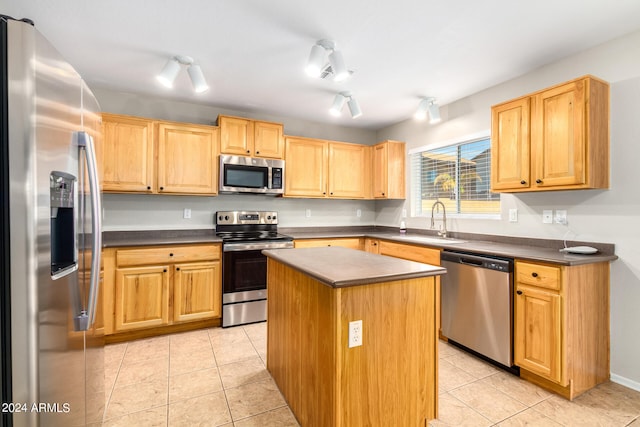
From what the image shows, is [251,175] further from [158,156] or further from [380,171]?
[380,171]

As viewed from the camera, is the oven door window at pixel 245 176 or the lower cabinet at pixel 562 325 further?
the oven door window at pixel 245 176

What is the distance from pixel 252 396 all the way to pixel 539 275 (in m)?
2.17

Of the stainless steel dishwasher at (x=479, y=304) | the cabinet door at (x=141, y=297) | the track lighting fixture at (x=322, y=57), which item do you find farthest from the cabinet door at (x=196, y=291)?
the stainless steel dishwasher at (x=479, y=304)

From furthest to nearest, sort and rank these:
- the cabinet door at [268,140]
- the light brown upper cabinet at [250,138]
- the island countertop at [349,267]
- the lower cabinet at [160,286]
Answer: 1. the cabinet door at [268,140]
2. the light brown upper cabinet at [250,138]
3. the lower cabinet at [160,286]
4. the island countertop at [349,267]

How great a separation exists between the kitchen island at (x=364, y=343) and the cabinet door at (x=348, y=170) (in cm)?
259

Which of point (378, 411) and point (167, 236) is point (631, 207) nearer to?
point (378, 411)

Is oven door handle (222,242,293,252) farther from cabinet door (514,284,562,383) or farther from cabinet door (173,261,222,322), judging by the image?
cabinet door (514,284,562,383)

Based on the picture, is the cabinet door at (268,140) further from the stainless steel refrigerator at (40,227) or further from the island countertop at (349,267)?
the stainless steel refrigerator at (40,227)

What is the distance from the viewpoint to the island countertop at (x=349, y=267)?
4.75ft

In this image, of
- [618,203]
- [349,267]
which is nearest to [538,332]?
[618,203]

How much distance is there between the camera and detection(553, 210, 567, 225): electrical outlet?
257 centimetres

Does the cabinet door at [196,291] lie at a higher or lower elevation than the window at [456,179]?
lower

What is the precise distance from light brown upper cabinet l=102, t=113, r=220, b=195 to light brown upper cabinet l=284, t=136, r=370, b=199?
981 millimetres

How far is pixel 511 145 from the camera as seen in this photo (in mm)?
2682
